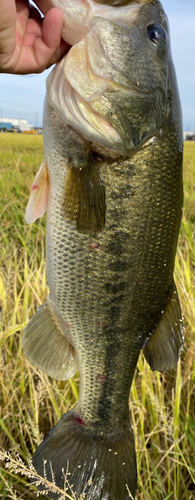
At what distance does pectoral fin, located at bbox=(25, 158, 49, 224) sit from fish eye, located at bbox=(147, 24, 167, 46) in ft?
1.76

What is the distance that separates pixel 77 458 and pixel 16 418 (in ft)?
2.24

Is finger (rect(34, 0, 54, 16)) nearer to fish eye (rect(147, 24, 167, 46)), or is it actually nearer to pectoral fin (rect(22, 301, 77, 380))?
fish eye (rect(147, 24, 167, 46))

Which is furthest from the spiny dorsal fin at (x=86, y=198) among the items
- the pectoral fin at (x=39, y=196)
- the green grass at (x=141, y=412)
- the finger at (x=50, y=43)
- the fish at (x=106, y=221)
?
the green grass at (x=141, y=412)

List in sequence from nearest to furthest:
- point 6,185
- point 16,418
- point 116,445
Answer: point 116,445 → point 16,418 → point 6,185

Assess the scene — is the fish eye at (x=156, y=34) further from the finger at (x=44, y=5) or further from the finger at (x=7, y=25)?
the finger at (x=7, y=25)

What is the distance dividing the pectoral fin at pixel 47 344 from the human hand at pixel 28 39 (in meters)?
0.87

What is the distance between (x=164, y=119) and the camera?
1.28 metres

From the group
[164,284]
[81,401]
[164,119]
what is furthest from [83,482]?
[164,119]

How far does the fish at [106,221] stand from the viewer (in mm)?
1229

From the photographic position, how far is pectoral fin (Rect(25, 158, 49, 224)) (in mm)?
1357

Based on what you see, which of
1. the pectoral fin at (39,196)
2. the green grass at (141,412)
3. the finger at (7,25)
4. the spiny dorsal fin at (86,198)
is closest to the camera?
the finger at (7,25)

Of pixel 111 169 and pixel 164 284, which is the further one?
pixel 164 284

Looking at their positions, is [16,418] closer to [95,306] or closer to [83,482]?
[83,482]

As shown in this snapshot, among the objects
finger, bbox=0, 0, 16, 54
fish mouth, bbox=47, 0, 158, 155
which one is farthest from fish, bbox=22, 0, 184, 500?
finger, bbox=0, 0, 16, 54
